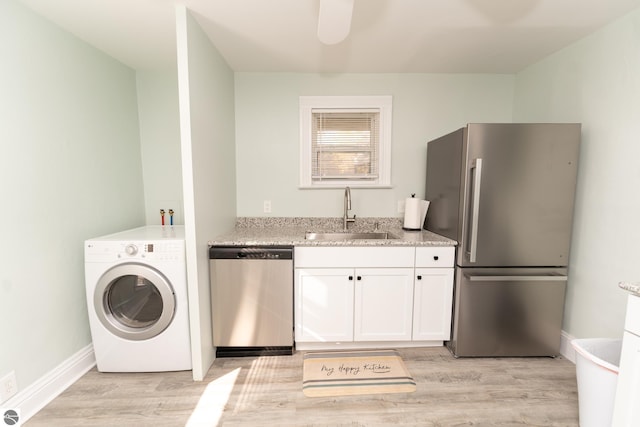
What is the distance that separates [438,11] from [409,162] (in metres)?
1.25

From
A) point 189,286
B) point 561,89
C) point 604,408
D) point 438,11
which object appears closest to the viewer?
point 604,408

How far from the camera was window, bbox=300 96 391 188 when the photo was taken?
→ 8.48 feet

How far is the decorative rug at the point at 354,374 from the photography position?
5.73 feet

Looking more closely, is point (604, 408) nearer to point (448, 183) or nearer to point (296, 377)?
point (448, 183)

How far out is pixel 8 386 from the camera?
1460mm

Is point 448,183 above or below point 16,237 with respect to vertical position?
above

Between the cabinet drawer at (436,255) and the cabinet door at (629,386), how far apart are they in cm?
98

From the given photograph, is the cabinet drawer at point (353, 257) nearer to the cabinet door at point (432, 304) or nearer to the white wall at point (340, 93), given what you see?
the cabinet door at point (432, 304)

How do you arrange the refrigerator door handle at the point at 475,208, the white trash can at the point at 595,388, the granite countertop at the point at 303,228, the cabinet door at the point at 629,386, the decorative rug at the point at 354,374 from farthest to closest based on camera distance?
the granite countertop at the point at 303,228 → the refrigerator door handle at the point at 475,208 → the decorative rug at the point at 354,374 → the white trash can at the point at 595,388 → the cabinet door at the point at 629,386

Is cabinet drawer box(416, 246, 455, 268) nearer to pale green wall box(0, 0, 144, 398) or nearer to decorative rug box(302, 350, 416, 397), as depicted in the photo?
decorative rug box(302, 350, 416, 397)

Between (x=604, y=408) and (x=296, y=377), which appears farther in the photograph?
(x=296, y=377)

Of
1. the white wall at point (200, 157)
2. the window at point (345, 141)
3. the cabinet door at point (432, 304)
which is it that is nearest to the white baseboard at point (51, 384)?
the white wall at point (200, 157)

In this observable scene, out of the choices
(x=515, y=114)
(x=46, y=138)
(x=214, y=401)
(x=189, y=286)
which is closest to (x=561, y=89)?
(x=515, y=114)

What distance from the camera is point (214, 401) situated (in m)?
1.67
